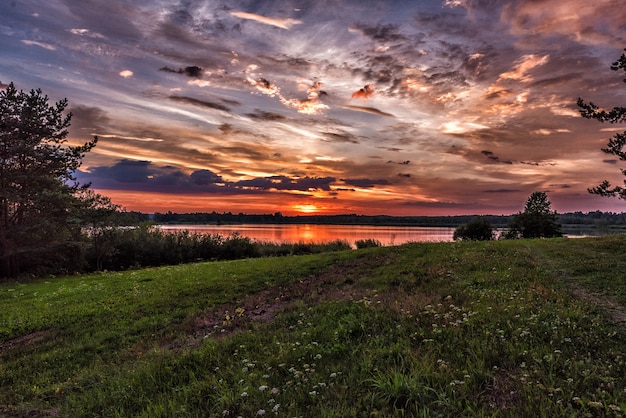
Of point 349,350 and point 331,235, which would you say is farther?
point 331,235

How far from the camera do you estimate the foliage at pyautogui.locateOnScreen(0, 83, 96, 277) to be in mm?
33969

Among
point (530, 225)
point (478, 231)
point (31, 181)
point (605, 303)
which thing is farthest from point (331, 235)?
point (605, 303)

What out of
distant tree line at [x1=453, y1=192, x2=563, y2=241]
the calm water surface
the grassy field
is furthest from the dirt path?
distant tree line at [x1=453, y1=192, x2=563, y2=241]

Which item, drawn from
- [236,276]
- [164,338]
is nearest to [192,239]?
[236,276]

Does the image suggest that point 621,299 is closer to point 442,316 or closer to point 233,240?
point 442,316

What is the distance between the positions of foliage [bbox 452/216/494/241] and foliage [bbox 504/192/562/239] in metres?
3.57

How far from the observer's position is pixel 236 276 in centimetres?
2302

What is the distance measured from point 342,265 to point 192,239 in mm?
44386

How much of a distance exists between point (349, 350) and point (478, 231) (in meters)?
68.1

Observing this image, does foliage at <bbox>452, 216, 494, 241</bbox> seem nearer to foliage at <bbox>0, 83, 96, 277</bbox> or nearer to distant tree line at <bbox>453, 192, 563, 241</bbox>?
distant tree line at <bbox>453, 192, 563, 241</bbox>

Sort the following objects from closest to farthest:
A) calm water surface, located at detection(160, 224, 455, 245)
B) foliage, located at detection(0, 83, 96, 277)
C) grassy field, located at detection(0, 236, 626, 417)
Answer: grassy field, located at detection(0, 236, 626, 417) < foliage, located at detection(0, 83, 96, 277) < calm water surface, located at detection(160, 224, 455, 245)

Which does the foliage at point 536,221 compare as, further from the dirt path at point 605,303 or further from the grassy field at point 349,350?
the dirt path at point 605,303

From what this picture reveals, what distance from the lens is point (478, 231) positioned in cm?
6781

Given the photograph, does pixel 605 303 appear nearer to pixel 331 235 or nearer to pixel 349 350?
pixel 349 350
